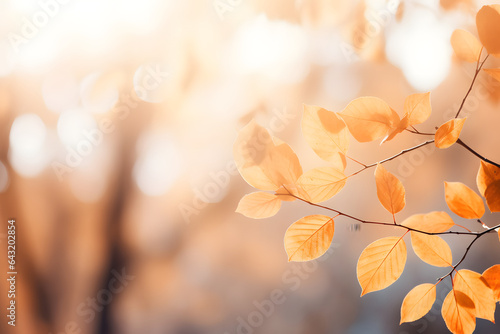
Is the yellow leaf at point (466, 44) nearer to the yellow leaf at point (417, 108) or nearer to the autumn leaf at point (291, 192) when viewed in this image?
the yellow leaf at point (417, 108)

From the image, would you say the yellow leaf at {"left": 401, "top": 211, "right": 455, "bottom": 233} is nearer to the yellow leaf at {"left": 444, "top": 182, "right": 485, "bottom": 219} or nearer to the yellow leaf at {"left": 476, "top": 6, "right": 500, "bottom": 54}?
the yellow leaf at {"left": 444, "top": 182, "right": 485, "bottom": 219}

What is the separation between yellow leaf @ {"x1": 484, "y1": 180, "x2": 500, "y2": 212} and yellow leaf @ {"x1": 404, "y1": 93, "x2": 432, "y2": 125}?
0.28 ft

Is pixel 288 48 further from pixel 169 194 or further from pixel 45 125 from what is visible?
pixel 45 125

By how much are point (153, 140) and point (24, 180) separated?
1.10 ft

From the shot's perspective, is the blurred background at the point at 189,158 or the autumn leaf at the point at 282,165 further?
the blurred background at the point at 189,158

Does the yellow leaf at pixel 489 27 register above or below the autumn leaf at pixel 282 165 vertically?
below

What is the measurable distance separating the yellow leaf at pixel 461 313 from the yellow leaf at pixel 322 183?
14 centimetres

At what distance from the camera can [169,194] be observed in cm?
78

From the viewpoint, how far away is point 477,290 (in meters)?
0.27

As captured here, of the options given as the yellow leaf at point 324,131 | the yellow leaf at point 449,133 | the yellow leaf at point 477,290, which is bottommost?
the yellow leaf at point 477,290

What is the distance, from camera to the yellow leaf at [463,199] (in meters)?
0.29

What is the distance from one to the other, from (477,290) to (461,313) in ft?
0.08

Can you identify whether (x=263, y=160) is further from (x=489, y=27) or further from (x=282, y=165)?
(x=489, y=27)

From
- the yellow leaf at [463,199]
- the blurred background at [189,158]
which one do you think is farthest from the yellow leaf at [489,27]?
the blurred background at [189,158]
